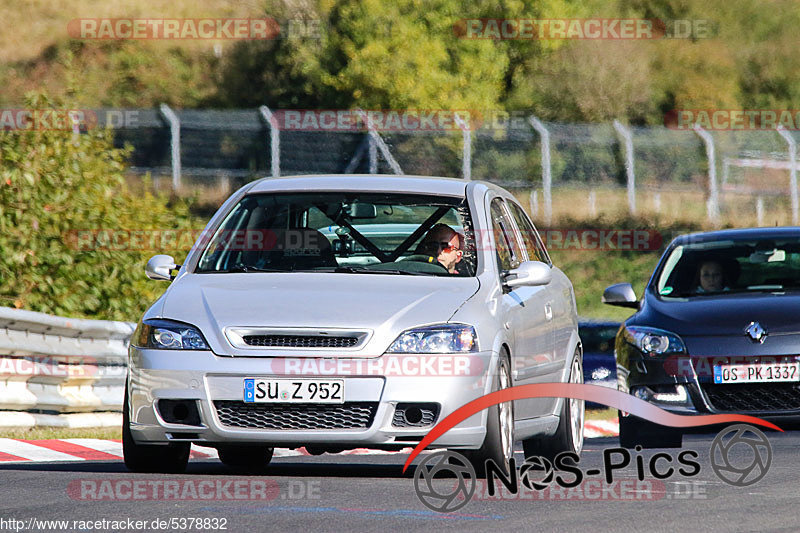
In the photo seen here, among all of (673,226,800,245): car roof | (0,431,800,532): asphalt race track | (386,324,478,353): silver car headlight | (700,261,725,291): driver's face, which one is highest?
(673,226,800,245): car roof

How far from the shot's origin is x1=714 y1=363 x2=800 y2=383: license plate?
1185cm

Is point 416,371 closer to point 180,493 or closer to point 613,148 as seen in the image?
point 180,493

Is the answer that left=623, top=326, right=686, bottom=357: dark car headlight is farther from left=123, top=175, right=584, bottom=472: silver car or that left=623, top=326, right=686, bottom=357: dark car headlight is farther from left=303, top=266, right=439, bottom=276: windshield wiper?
left=303, top=266, right=439, bottom=276: windshield wiper

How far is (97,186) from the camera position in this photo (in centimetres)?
1894

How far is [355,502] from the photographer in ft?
27.1

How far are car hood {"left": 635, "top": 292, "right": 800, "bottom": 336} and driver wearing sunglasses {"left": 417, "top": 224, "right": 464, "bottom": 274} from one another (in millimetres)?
2679

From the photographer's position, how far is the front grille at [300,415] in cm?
867

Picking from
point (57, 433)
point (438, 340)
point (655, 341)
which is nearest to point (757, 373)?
point (655, 341)

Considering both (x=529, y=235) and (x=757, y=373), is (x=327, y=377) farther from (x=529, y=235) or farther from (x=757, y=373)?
(x=757, y=373)

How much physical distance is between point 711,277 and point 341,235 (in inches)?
150

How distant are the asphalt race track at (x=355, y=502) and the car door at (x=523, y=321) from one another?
64cm

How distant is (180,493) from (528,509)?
171cm

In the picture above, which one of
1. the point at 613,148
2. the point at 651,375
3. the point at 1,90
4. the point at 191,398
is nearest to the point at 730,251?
the point at 651,375

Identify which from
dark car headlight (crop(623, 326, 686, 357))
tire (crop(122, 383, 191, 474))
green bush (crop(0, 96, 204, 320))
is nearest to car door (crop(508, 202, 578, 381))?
dark car headlight (crop(623, 326, 686, 357))
